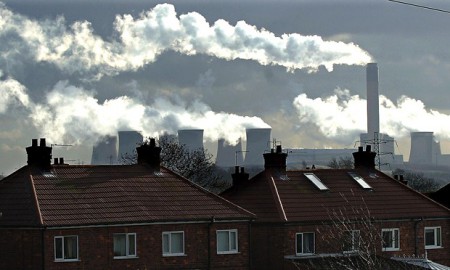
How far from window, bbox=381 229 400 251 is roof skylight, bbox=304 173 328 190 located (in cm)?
453

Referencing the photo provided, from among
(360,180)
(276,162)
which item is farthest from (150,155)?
(360,180)

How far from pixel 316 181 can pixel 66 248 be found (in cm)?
1841

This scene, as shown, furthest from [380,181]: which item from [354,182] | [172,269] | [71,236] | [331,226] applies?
[71,236]

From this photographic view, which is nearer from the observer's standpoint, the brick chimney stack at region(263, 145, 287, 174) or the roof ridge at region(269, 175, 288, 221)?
the roof ridge at region(269, 175, 288, 221)

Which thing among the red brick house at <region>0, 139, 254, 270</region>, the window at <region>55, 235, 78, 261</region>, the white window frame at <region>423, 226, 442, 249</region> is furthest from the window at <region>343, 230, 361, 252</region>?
the window at <region>55, 235, 78, 261</region>

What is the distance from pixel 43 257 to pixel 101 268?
315cm

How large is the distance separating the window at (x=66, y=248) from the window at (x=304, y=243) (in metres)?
13.2

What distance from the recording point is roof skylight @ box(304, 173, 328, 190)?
2547 inches

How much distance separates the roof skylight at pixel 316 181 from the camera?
64.7 meters

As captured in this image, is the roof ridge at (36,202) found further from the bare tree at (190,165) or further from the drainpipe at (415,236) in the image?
the bare tree at (190,165)

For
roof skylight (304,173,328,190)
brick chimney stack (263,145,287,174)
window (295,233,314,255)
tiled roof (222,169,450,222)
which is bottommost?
window (295,233,314,255)

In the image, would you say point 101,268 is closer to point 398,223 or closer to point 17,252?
point 17,252

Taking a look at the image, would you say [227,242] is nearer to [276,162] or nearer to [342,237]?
[342,237]

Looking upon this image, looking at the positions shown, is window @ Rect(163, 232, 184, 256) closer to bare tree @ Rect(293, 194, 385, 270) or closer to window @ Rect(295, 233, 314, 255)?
Answer: bare tree @ Rect(293, 194, 385, 270)
